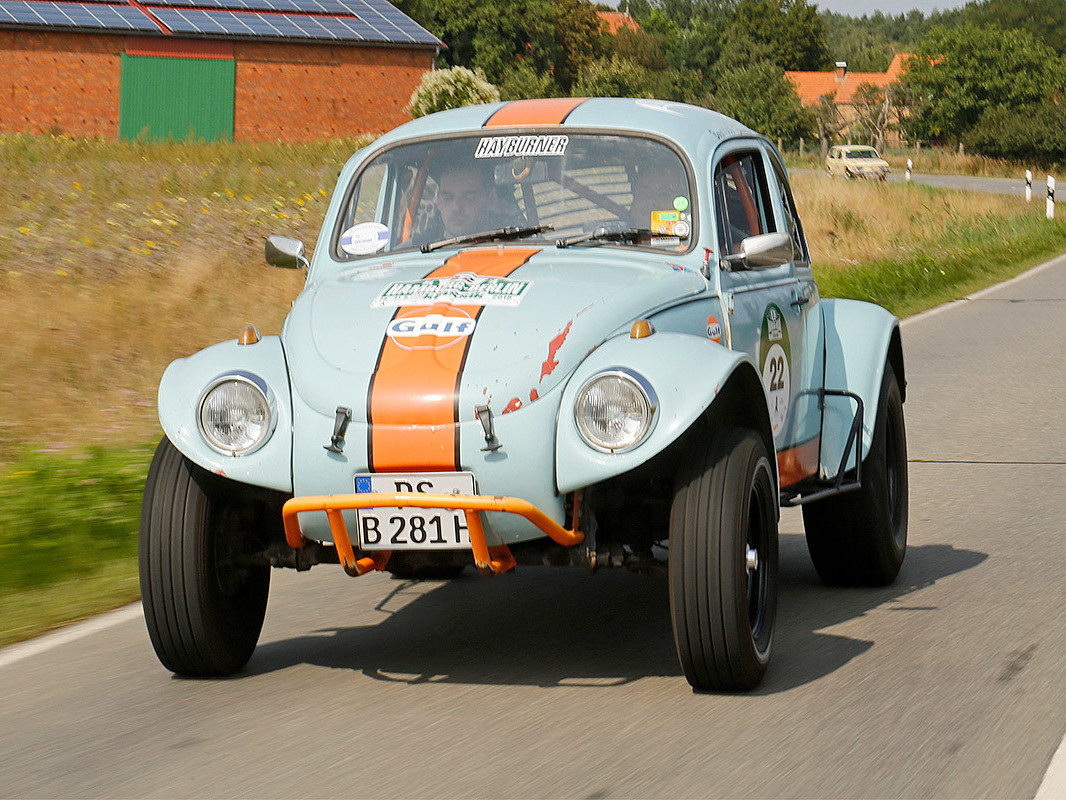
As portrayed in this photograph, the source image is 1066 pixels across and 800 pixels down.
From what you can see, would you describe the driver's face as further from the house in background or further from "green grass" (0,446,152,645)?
the house in background

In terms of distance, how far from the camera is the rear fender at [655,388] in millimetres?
4285

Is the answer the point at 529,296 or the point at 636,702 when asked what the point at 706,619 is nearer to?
the point at 636,702

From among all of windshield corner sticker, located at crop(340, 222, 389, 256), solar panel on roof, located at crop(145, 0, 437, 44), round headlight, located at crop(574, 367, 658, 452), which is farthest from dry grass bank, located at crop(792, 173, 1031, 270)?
round headlight, located at crop(574, 367, 658, 452)

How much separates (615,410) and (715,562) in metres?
0.51

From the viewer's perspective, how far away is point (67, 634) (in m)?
5.56

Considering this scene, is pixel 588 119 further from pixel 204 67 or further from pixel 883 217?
pixel 204 67

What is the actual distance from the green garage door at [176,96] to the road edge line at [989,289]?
27315 mm

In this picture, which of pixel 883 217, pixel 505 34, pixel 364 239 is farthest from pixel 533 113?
pixel 505 34

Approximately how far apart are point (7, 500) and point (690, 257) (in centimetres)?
349

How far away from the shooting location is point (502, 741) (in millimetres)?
4223

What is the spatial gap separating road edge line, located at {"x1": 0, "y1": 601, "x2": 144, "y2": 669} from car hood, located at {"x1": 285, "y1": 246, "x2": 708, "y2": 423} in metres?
1.45

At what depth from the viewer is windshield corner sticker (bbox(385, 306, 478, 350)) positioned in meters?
4.52

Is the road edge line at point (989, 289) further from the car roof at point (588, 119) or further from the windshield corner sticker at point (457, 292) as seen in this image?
the windshield corner sticker at point (457, 292)

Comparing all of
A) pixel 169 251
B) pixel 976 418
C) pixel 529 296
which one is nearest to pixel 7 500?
pixel 529 296
